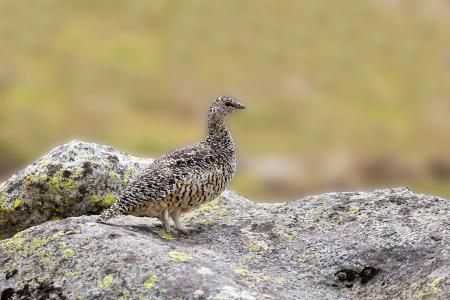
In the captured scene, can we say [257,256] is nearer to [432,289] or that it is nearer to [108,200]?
[432,289]

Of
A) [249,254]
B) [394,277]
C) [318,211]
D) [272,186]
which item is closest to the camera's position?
[394,277]

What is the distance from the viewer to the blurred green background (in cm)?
4219

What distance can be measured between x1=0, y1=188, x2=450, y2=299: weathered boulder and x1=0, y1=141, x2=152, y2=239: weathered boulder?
756 mm

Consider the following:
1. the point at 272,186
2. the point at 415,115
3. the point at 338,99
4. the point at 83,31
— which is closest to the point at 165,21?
the point at 83,31

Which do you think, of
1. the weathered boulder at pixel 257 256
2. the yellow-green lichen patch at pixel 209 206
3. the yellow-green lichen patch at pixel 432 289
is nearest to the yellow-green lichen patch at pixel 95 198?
the weathered boulder at pixel 257 256

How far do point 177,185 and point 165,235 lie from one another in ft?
2.02

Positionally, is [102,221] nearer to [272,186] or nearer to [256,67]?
[272,186]

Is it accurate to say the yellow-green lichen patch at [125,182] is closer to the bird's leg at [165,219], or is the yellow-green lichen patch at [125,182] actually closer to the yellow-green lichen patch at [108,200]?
the yellow-green lichen patch at [108,200]

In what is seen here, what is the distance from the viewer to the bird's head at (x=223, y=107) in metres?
13.3

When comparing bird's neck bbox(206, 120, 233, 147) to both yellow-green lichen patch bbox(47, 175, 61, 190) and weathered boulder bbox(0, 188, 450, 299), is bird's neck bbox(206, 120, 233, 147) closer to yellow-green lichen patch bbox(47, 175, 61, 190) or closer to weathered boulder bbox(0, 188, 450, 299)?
weathered boulder bbox(0, 188, 450, 299)

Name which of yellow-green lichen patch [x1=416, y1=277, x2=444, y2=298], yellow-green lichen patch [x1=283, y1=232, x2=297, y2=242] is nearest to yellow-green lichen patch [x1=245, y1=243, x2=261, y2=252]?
yellow-green lichen patch [x1=283, y1=232, x2=297, y2=242]

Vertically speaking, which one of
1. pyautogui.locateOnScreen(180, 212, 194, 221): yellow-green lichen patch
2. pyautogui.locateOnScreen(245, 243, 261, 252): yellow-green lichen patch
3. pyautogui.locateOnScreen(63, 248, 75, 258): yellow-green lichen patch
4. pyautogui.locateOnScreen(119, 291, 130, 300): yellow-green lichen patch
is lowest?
pyautogui.locateOnScreen(119, 291, 130, 300): yellow-green lichen patch

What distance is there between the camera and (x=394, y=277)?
10328 millimetres

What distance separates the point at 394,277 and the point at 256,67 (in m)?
41.1
